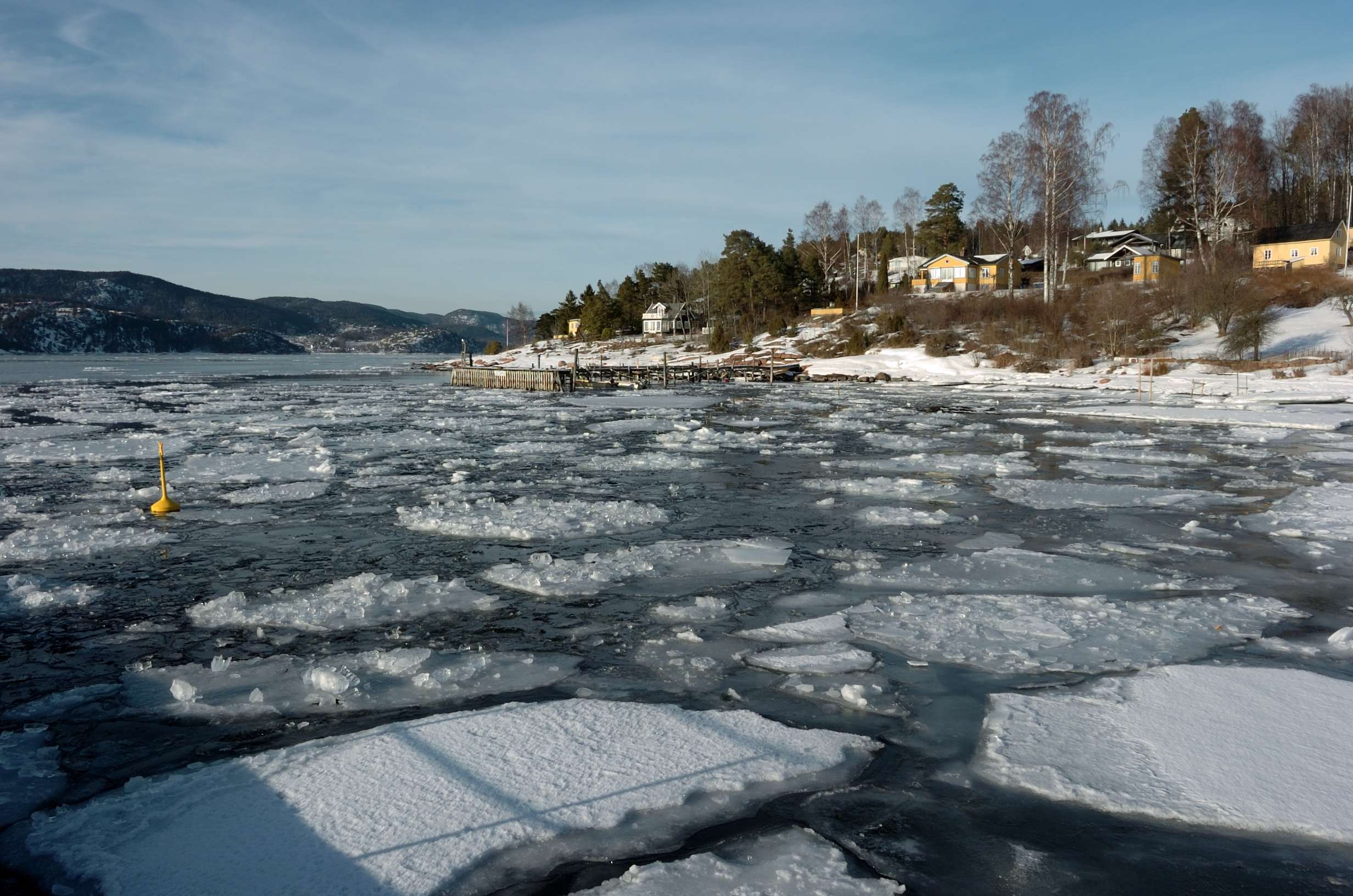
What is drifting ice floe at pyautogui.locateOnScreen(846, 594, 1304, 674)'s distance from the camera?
7469mm

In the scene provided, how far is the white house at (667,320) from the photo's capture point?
10225 cm

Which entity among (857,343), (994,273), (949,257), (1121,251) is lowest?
(857,343)

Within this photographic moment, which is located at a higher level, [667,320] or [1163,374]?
[667,320]

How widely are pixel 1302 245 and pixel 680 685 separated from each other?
6956 cm

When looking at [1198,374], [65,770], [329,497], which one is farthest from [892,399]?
[65,770]

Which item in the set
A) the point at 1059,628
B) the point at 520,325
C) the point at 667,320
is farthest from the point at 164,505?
the point at 520,325

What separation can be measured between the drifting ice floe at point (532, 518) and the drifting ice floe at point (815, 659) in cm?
504

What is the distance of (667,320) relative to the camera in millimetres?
103500

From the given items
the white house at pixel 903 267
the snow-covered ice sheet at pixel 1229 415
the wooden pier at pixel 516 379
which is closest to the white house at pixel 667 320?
the white house at pixel 903 267

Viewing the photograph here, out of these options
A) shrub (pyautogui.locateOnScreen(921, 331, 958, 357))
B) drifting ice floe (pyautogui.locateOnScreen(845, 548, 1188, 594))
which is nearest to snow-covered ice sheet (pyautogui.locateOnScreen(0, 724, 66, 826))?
drifting ice floe (pyautogui.locateOnScreen(845, 548, 1188, 594))

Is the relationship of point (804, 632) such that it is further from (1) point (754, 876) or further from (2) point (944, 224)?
(2) point (944, 224)

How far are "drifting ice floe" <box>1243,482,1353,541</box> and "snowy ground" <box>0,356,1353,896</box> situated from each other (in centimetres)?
10

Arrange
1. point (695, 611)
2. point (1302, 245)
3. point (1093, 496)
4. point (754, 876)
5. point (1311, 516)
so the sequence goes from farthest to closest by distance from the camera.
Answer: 1. point (1302, 245)
2. point (1093, 496)
3. point (1311, 516)
4. point (695, 611)
5. point (754, 876)

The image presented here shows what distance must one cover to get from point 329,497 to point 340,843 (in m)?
11.5
